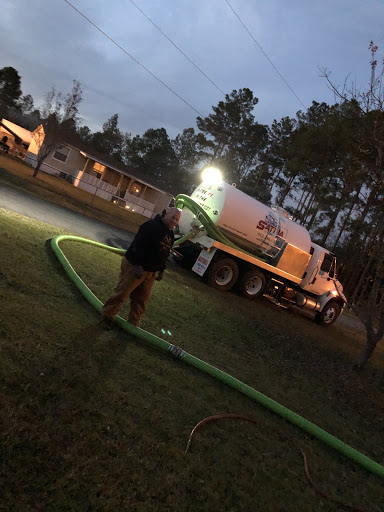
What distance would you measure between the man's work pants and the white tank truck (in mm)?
5685

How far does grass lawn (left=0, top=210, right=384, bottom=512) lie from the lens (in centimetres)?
246

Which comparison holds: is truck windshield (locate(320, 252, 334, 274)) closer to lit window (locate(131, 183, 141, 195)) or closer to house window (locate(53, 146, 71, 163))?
lit window (locate(131, 183, 141, 195))

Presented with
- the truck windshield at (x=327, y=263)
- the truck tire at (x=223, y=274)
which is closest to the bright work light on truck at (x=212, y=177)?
the truck tire at (x=223, y=274)

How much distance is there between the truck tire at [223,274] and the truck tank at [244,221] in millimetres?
771

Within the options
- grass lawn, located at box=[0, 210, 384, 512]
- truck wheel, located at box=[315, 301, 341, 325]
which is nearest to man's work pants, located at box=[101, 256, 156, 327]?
grass lawn, located at box=[0, 210, 384, 512]

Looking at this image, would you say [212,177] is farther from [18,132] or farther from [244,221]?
[18,132]

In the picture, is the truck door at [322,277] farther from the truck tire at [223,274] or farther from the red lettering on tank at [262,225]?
the truck tire at [223,274]

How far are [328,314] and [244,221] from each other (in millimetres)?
5753

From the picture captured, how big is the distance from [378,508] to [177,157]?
230ft

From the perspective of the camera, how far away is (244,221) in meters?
11.3

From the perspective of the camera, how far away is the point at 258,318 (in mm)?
9883

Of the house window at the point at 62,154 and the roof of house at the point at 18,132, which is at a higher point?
the roof of house at the point at 18,132

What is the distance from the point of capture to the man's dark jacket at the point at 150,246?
4.66 metres

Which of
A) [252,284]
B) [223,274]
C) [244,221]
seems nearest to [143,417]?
[223,274]
